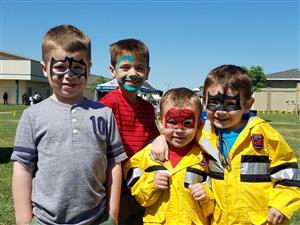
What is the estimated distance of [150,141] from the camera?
3.17 meters

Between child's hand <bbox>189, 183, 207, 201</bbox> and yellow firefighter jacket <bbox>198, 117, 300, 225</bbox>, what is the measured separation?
4.8 inches

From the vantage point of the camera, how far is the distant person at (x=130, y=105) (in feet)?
10.2

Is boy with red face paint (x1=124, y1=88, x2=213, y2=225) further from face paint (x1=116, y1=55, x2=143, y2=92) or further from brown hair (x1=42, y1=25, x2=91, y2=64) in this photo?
brown hair (x1=42, y1=25, x2=91, y2=64)

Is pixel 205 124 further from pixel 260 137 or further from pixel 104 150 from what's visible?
pixel 104 150

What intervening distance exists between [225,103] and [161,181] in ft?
2.17

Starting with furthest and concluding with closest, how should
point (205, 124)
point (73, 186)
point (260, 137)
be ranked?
point (205, 124), point (260, 137), point (73, 186)

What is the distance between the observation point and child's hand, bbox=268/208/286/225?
260cm

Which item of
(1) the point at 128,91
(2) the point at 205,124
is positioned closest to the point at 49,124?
(1) the point at 128,91

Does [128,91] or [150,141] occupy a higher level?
[128,91]

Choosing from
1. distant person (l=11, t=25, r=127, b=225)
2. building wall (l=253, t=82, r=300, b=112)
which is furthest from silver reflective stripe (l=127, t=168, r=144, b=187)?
building wall (l=253, t=82, r=300, b=112)

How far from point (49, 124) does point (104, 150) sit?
14.1 inches

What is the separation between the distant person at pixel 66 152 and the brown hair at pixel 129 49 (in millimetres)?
595

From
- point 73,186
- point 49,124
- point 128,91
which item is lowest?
point 73,186

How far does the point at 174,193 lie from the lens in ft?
9.15
